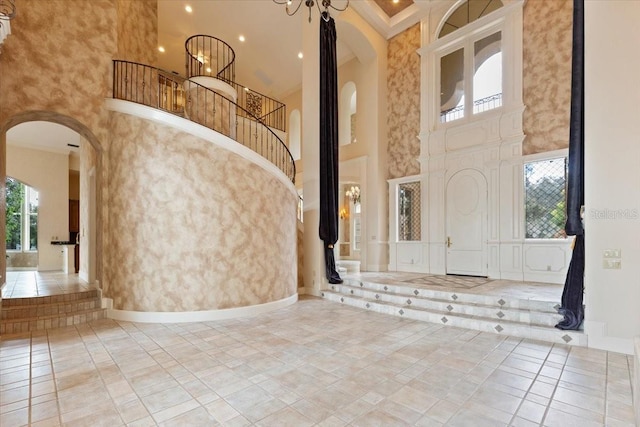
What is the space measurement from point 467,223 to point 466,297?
111 inches

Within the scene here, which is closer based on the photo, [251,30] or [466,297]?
[466,297]

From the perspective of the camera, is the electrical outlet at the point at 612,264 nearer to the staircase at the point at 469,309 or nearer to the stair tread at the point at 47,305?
the staircase at the point at 469,309

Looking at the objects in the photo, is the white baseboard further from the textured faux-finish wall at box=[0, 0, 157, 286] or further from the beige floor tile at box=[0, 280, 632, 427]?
the textured faux-finish wall at box=[0, 0, 157, 286]

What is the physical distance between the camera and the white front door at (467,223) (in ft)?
22.8

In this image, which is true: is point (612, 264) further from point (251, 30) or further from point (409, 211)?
point (251, 30)

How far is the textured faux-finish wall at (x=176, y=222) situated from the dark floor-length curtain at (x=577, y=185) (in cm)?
451

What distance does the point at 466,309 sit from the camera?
4.62 metres

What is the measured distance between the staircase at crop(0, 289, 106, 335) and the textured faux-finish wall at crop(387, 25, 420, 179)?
7378 mm

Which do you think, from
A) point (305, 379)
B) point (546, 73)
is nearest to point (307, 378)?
point (305, 379)

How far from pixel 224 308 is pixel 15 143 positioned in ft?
30.3

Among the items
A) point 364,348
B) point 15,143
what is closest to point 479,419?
point 364,348

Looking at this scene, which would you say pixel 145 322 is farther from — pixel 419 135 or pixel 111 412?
pixel 419 135

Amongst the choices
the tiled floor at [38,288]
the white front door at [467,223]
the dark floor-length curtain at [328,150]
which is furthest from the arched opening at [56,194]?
the white front door at [467,223]

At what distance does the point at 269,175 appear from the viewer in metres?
5.48
